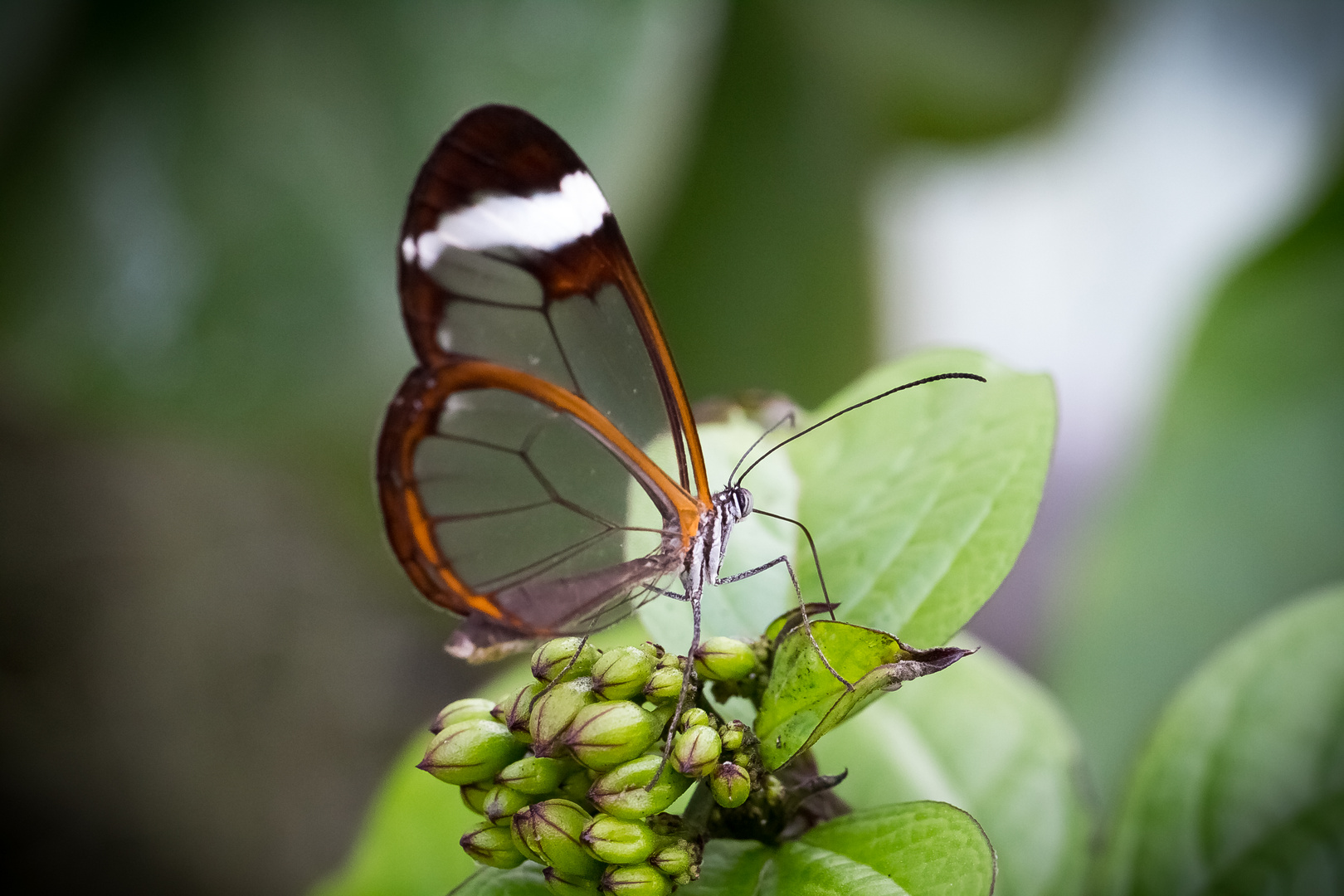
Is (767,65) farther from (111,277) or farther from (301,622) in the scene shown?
(301,622)

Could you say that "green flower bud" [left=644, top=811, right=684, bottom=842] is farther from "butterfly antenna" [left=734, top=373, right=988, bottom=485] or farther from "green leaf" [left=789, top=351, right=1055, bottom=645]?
"butterfly antenna" [left=734, top=373, right=988, bottom=485]

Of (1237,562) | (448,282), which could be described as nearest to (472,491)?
(448,282)

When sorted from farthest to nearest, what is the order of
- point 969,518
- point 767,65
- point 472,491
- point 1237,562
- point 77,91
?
point 767,65 < point 77,91 < point 1237,562 < point 472,491 < point 969,518

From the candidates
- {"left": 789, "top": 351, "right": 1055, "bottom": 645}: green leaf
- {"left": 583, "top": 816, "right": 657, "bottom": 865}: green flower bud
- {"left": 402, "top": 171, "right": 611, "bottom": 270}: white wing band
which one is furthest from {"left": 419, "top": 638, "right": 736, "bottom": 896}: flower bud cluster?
{"left": 402, "top": 171, "right": 611, "bottom": 270}: white wing band

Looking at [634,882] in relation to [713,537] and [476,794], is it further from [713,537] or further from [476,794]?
[713,537]

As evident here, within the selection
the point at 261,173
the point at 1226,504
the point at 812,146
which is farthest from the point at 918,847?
the point at 812,146

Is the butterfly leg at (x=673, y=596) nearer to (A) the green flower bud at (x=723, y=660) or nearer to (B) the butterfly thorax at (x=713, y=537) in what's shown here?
(B) the butterfly thorax at (x=713, y=537)

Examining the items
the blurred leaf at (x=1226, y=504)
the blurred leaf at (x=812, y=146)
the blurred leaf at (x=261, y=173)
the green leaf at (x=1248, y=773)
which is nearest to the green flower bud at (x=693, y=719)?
the green leaf at (x=1248, y=773)
